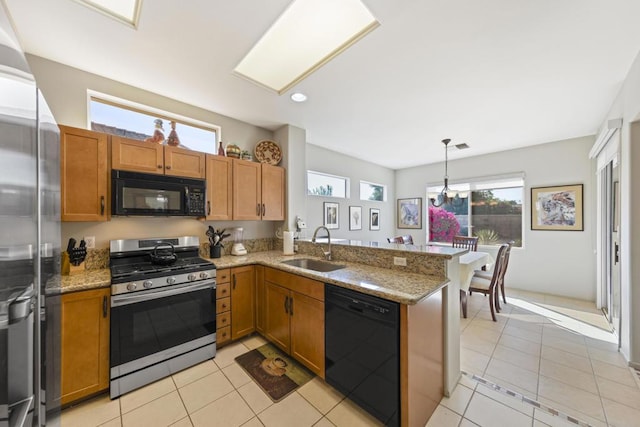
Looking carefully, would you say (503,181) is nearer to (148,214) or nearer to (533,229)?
(533,229)

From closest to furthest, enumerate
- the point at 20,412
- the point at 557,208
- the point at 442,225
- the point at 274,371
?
1. the point at 20,412
2. the point at 274,371
3. the point at 557,208
4. the point at 442,225

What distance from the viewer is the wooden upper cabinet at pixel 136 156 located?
2171mm

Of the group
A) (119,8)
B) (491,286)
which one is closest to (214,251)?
(119,8)

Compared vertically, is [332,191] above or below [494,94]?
below

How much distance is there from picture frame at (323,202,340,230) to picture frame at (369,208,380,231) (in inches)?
46.7

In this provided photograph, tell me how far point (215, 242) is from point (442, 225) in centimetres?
509

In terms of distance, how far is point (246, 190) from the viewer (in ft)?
9.98

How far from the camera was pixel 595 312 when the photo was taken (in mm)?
3391

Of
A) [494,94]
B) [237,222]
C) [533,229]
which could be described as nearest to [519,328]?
[533,229]

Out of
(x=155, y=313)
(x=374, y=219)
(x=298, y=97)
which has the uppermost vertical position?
(x=298, y=97)

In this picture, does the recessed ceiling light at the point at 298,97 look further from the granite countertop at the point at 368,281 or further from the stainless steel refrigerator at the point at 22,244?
the stainless steel refrigerator at the point at 22,244

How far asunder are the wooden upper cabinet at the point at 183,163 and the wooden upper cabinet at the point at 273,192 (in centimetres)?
81

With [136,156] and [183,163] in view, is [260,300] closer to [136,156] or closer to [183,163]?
[183,163]

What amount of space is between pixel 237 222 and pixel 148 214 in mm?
1109
